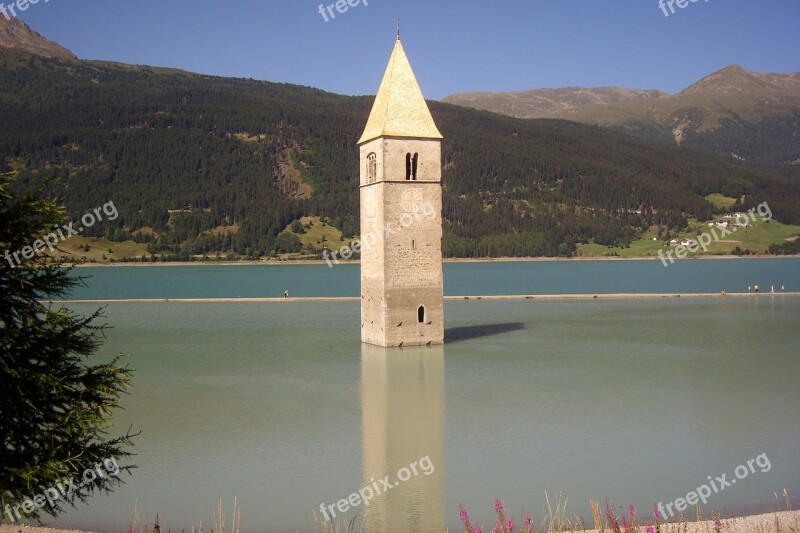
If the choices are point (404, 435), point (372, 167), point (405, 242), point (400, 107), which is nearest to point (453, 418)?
point (404, 435)

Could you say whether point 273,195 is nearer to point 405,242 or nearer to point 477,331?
point 477,331

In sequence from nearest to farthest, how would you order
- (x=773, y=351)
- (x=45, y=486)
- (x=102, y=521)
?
(x=45, y=486) < (x=102, y=521) < (x=773, y=351)

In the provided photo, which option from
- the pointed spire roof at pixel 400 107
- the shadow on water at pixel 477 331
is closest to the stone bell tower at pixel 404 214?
the pointed spire roof at pixel 400 107

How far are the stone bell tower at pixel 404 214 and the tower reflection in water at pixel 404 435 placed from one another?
4.36 ft

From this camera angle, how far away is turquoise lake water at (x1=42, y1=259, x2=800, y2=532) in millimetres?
15656

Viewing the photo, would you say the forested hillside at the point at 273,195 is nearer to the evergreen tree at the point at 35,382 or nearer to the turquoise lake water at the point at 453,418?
the turquoise lake water at the point at 453,418

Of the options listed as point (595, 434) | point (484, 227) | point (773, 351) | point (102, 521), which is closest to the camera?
point (102, 521)

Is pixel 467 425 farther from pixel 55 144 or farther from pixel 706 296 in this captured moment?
pixel 55 144

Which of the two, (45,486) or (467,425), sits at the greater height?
(45,486)

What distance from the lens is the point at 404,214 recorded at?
104 feet

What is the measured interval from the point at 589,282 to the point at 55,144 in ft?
435

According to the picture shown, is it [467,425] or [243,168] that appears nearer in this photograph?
[467,425]

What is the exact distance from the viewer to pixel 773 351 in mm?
34125

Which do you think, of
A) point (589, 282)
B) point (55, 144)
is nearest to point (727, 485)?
point (589, 282)
